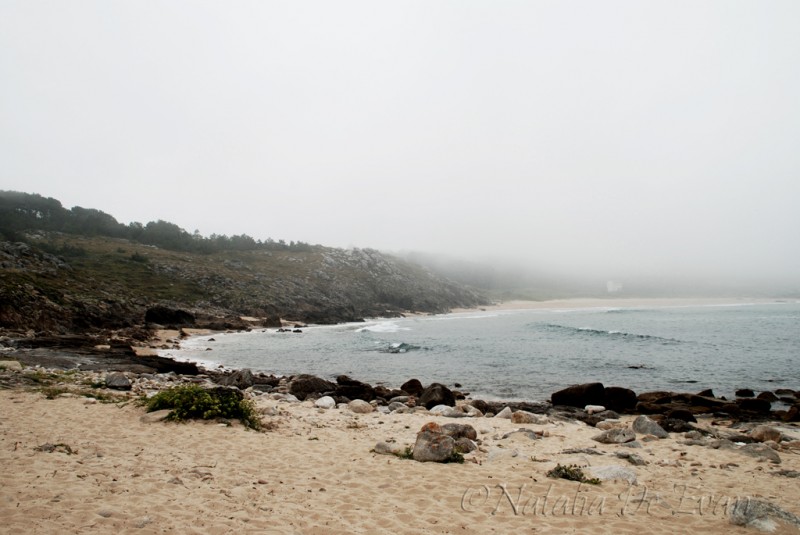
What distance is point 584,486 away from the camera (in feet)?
28.4

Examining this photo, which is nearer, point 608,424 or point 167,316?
point 608,424

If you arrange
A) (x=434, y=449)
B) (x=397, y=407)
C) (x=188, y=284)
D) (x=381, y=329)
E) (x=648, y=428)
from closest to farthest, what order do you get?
(x=434, y=449), (x=648, y=428), (x=397, y=407), (x=381, y=329), (x=188, y=284)

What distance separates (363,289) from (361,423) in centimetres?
8519

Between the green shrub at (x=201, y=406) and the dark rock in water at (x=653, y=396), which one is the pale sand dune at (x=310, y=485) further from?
the dark rock in water at (x=653, y=396)

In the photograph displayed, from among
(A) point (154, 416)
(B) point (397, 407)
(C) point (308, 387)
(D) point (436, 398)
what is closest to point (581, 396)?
(D) point (436, 398)

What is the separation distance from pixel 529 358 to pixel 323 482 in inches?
1153

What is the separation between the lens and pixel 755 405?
64.7ft

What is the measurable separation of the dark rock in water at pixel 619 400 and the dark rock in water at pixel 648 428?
18.8 feet

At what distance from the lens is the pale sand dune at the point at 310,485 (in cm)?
660

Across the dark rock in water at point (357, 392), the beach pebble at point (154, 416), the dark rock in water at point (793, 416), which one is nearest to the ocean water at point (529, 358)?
the dark rock in water at point (357, 392)

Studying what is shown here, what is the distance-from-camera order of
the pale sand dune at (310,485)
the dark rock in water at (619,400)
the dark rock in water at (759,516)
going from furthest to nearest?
1. the dark rock in water at (619,400)
2. the dark rock in water at (759,516)
3. the pale sand dune at (310,485)

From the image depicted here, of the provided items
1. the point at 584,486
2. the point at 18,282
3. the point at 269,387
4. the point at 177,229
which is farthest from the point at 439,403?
the point at 177,229

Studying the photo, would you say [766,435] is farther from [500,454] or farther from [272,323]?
[272,323]

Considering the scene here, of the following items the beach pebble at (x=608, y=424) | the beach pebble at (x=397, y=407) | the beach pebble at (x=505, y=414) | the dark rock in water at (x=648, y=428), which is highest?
the dark rock in water at (x=648, y=428)
